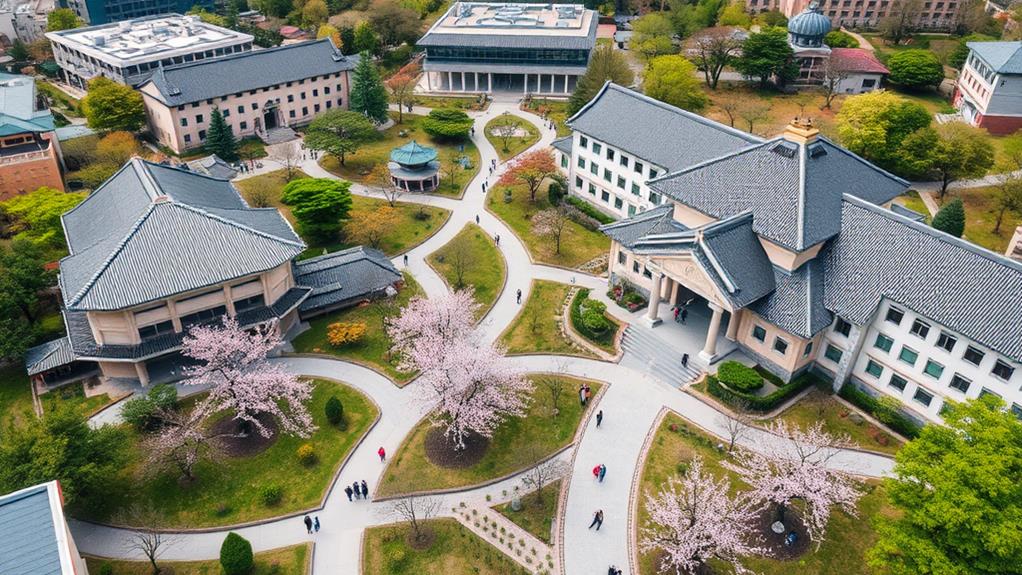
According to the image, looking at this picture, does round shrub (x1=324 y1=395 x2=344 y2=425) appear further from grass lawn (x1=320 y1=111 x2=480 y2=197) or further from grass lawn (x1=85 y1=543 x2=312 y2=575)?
grass lawn (x1=320 y1=111 x2=480 y2=197)

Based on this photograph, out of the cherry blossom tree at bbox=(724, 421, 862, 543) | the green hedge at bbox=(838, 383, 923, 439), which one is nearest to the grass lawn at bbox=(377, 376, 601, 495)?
the cherry blossom tree at bbox=(724, 421, 862, 543)

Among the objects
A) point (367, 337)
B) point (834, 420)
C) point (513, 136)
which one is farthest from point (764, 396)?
point (513, 136)

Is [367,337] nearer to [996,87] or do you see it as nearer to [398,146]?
[398,146]

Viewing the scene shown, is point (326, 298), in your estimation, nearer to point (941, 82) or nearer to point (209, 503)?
point (209, 503)

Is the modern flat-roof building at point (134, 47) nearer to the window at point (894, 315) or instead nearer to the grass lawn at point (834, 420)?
the grass lawn at point (834, 420)

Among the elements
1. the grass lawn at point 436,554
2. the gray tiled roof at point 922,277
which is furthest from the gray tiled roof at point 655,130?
the grass lawn at point 436,554

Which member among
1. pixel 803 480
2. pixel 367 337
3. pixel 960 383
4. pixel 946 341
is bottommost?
pixel 367 337
